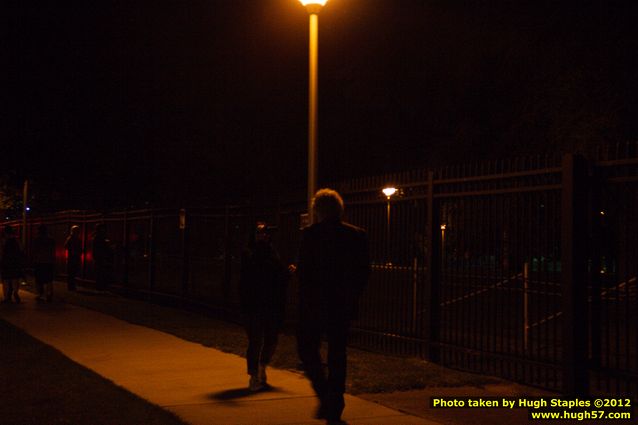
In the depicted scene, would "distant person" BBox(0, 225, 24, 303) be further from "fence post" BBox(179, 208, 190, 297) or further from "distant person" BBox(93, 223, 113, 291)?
"fence post" BBox(179, 208, 190, 297)

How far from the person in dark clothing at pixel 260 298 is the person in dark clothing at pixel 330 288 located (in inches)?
48.4

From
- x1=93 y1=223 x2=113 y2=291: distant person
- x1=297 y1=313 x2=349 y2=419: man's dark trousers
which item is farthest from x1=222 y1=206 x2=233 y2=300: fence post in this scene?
x1=297 y1=313 x2=349 y2=419: man's dark trousers

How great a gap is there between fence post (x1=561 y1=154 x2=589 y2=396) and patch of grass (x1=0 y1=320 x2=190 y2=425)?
12.3ft

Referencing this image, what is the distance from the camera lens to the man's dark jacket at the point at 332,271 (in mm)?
6332

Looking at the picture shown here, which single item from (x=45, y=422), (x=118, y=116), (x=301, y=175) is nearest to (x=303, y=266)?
(x=45, y=422)

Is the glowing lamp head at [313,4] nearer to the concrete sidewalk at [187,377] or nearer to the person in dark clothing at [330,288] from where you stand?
the person in dark clothing at [330,288]

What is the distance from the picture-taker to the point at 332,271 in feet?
20.9

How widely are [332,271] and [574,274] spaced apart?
8.70 ft

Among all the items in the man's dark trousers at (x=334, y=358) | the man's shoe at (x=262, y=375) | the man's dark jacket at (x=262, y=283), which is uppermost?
the man's dark jacket at (x=262, y=283)

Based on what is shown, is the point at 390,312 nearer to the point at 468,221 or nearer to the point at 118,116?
the point at 468,221

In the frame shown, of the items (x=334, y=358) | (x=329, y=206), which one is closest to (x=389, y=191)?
(x=329, y=206)

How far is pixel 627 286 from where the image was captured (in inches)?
279

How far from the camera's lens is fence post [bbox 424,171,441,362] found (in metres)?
9.49

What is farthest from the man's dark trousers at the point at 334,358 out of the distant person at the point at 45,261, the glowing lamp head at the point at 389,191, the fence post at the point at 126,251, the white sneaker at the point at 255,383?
the fence post at the point at 126,251
